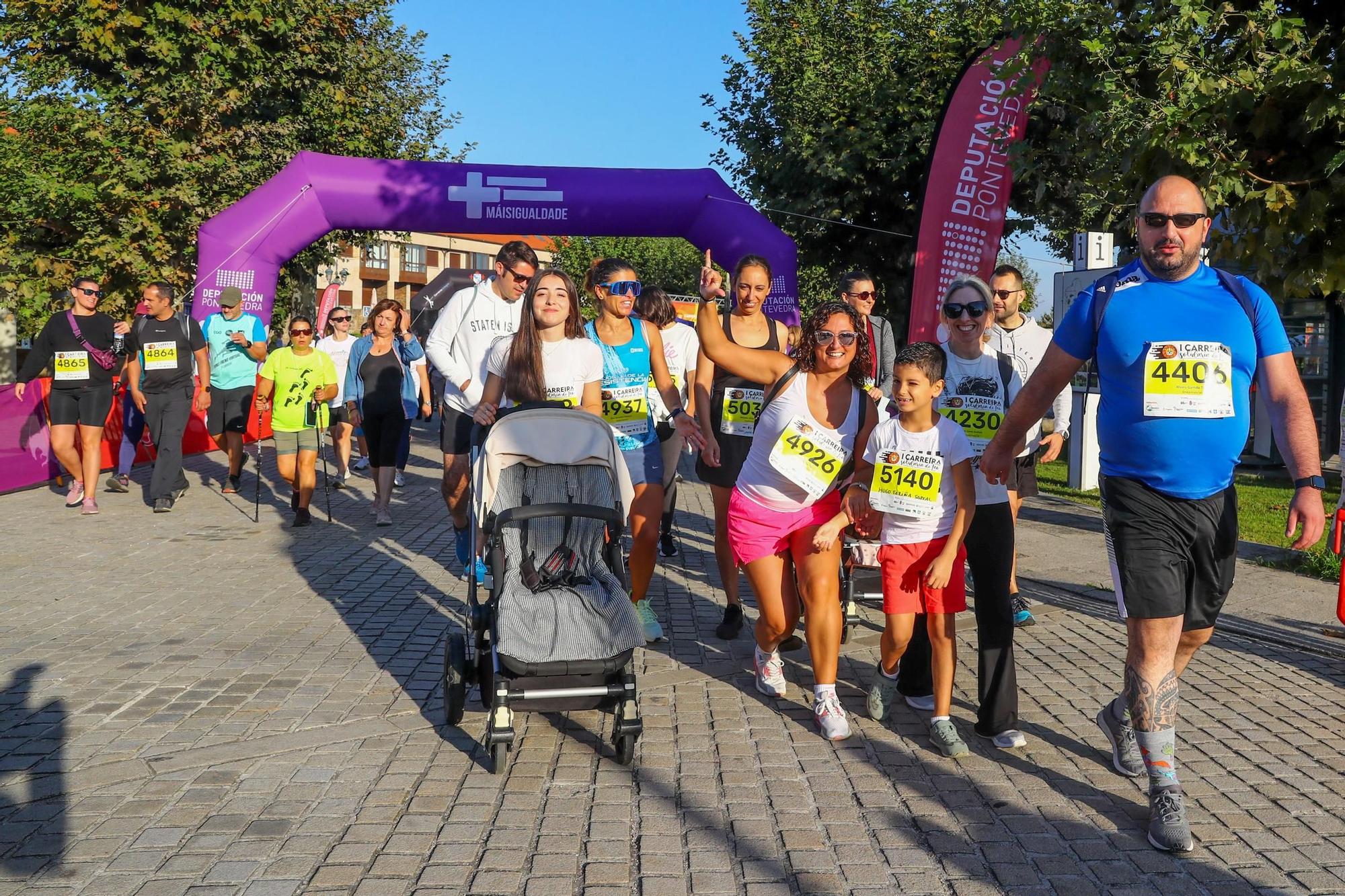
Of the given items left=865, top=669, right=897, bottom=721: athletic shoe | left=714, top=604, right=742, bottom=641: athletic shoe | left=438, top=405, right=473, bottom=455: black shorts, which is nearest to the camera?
left=865, top=669, right=897, bottom=721: athletic shoe

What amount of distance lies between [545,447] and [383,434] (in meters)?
6.25

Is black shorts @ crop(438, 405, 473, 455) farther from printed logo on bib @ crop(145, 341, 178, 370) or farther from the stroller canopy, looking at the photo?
printed logo on bib @ crop(145, 341, 178, 370)

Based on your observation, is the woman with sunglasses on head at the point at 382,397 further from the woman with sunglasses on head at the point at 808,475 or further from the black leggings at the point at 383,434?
the woman with sunglasses on head at the point at 808,475

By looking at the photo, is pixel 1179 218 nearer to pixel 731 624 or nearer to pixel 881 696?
pixel 881 696

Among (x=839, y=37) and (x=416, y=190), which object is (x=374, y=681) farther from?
(x=839, y=37)

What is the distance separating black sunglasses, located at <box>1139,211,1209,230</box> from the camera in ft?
13.0

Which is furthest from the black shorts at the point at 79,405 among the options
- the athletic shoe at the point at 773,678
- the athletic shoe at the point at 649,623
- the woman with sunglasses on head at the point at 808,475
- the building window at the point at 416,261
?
the building window at the point at 416,261

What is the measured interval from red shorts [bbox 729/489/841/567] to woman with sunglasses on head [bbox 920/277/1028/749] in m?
0.63

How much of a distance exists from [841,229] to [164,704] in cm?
1838

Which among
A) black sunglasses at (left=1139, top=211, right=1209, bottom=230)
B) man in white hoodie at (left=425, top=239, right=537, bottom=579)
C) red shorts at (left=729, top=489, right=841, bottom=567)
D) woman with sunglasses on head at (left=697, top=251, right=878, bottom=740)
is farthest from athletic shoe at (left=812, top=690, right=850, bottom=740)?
man in white hoodie at (left=425, top=239, right=537, bottom=579)

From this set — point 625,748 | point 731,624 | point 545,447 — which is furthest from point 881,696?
point 545,447

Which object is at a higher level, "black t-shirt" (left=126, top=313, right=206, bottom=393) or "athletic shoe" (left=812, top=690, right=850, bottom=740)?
"black t-shirt" (left=126, top=313, right=206, bottom=393)

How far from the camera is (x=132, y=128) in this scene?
69.2 ft

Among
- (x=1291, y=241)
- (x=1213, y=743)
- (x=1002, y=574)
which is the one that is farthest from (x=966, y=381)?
(x=1291, y=241)
